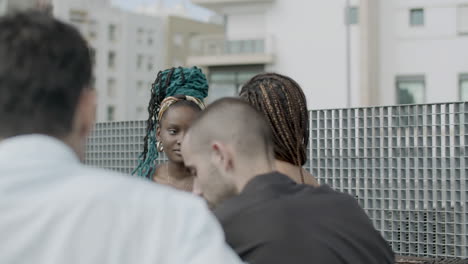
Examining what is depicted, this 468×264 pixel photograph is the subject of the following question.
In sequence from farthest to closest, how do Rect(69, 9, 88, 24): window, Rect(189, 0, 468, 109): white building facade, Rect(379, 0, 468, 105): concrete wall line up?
→ 1. Rect(69, 9, 88, 24): window
2. Rect(189, 0, 468, 109): white building facade
3. Rect(379, 0, 468, 105): concrete wall

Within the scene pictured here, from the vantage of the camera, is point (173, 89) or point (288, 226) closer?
point (288, 226)

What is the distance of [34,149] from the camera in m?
1.40

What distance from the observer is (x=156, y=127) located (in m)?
4.34

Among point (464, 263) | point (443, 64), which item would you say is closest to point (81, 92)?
point (464, 263)

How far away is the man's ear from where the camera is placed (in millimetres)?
2045

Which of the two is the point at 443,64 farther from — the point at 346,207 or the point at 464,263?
the point at 346,207

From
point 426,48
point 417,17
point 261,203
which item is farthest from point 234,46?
point 261,203

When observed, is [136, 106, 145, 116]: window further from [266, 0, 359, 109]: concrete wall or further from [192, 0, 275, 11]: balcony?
[266, 0, 359, 109]: concrete wall

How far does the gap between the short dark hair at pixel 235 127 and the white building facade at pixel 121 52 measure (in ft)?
208

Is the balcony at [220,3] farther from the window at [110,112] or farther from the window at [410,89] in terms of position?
the window at [110,112]

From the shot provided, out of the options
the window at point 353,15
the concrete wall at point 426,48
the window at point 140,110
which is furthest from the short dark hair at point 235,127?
the window at point 140,110

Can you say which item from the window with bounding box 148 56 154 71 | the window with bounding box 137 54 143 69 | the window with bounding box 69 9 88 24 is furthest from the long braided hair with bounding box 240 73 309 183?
the window with bounding box 148 56 154 71

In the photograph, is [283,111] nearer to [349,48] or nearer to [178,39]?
[349,48]

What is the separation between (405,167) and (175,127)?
2.61m
